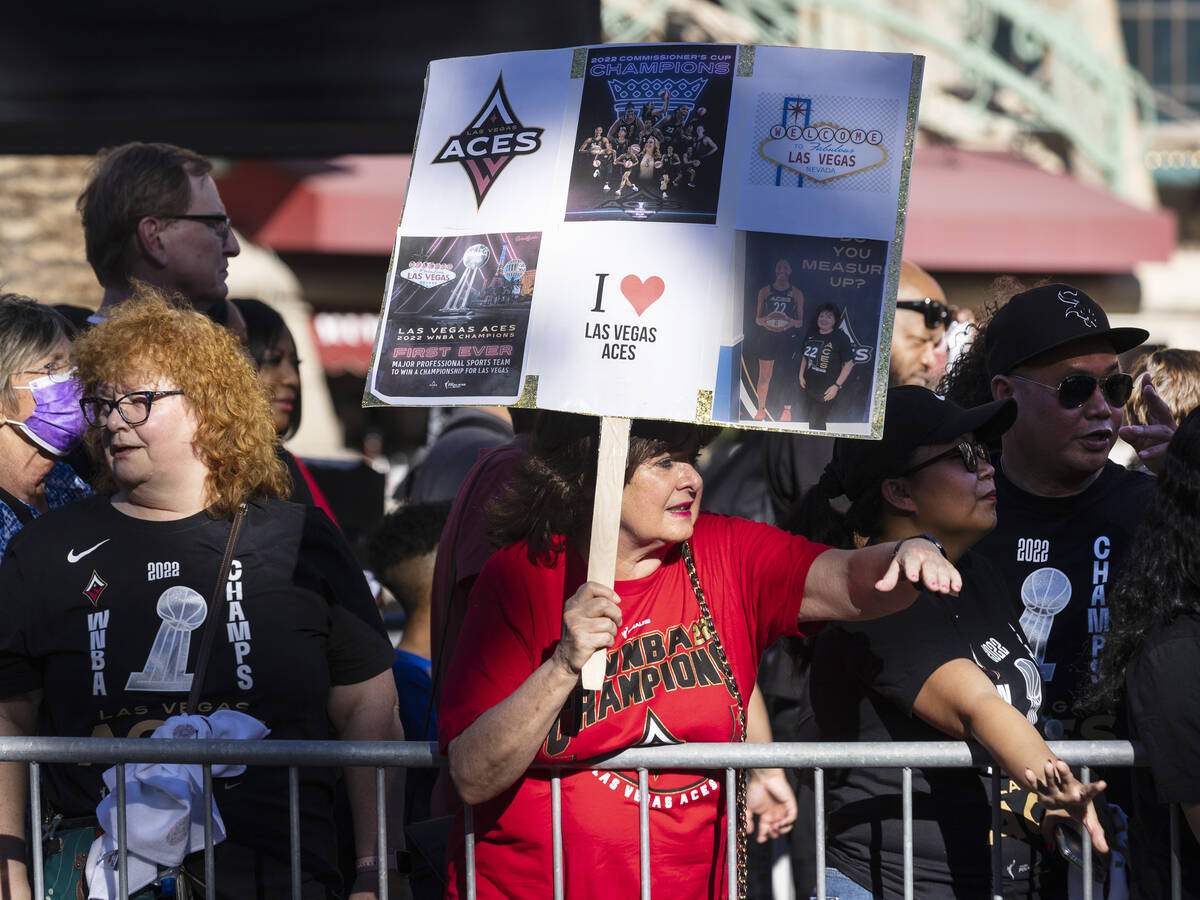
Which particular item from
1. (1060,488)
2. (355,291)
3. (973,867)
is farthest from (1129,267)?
(973,867)

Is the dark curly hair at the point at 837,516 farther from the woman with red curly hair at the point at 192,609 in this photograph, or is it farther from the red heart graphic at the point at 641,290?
the woman with red curly hair at the point at 192,609

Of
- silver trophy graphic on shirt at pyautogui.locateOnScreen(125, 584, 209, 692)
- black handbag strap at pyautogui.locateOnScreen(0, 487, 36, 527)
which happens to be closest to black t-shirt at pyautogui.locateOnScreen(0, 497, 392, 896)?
silver trophy graphic on shirt at pyautogui.locateOnScreen(125, 584, 209, 692)

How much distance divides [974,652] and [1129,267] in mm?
11470

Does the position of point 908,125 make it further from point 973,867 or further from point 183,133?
point 183,133

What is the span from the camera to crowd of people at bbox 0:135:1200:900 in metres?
2.69

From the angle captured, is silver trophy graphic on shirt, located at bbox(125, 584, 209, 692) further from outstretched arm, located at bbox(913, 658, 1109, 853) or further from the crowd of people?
outstretched arm, located at bbox(913, 658, 1109, 853)

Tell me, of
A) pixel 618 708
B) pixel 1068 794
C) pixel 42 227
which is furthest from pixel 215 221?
pixel 42 227

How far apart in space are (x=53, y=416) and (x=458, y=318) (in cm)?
150

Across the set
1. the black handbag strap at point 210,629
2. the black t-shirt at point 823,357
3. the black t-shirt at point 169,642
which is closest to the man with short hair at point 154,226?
the black t-shirt at point 169,642

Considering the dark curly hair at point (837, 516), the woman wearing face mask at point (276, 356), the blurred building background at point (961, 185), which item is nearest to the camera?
the dark curly hair at point (837, 516)

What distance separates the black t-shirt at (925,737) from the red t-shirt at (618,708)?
0.30 metres

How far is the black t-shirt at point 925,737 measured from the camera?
114 inches

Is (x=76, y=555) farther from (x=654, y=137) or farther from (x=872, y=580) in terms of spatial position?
(x=872, y=580)

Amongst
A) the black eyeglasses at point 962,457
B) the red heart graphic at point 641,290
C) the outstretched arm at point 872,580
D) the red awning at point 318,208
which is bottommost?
the outstretched arm at point 872,580
